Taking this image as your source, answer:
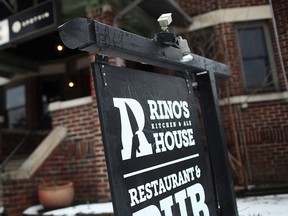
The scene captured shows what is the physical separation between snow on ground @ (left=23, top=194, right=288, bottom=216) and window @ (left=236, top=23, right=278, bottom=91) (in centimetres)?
252

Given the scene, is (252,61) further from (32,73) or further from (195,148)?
(32,73)

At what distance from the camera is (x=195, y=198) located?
2.37m

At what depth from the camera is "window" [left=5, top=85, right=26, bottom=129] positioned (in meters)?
10.5

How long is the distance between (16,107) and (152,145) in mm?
9560

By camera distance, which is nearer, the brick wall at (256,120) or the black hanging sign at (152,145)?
the black hanging sign at (152,145)

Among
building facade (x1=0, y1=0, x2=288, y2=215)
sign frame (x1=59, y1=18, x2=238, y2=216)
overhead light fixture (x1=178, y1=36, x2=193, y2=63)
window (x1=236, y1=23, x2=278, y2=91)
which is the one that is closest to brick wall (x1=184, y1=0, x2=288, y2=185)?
building facade (x1=0, y1=0, x2=288, y2=215)

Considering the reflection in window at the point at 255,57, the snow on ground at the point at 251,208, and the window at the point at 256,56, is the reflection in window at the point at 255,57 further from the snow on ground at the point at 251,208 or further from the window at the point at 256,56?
the snow on ground at the point at 251,208

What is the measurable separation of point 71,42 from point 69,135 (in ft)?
16.7

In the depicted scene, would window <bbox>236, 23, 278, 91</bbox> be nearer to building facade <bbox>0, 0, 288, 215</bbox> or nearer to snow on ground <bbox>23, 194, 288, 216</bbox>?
building facade <bbox>0, 0, 288, 215</bbox>

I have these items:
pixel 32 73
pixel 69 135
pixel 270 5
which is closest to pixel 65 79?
pixel 32 73

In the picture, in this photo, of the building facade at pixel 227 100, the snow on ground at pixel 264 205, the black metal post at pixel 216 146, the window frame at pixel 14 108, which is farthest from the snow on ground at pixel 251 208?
the window frame at pixel 14 108

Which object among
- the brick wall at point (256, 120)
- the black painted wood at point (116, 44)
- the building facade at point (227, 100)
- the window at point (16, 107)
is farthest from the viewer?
the window at point (16, 107)

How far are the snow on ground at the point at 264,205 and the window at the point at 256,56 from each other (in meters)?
2.47

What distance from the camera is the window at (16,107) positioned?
1055cm
